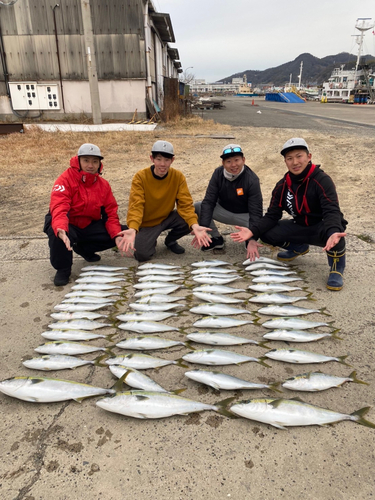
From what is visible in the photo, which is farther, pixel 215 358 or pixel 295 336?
pixel 295 336

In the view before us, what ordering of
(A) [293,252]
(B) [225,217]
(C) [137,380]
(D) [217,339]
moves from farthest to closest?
1. (B) [225,217]
2. (A) [293,252]
3. (D) [217,339]
4. (C) [137,380]

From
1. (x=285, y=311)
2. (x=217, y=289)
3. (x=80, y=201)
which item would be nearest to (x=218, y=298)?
(x=217, y=289)

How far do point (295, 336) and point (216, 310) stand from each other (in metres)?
0.81

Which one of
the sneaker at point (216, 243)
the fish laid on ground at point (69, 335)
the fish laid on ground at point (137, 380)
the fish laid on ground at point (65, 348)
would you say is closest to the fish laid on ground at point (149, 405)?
the fish laid on ground at point (137, 380)

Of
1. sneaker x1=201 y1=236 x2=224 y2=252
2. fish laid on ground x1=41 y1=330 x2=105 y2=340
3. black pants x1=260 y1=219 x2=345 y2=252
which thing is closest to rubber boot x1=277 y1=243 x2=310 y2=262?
black pants x1=260 y1=219 x2=345 y2=252

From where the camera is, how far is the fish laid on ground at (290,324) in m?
3.13

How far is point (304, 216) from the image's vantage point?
4.02 meters

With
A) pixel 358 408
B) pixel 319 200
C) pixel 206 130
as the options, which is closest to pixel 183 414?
pixel 358 408

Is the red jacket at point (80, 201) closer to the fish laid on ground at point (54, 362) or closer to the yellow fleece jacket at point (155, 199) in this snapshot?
the yellow fleece jacket at point (155, 199)

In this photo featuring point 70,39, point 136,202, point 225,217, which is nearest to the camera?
point 136,202

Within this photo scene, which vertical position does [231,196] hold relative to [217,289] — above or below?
above

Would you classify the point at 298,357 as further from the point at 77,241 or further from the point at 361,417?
the point at 77,241

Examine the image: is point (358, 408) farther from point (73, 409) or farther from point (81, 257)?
point (81, 257)

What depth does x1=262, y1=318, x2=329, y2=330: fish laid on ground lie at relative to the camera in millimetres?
3127
